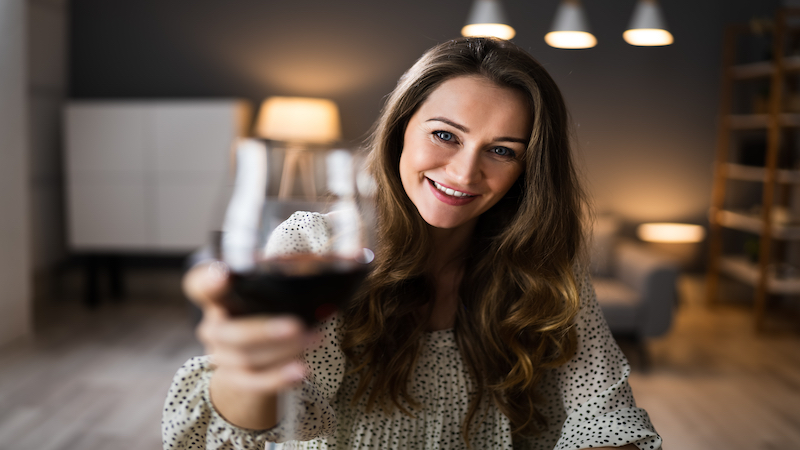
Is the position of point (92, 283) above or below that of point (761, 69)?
below

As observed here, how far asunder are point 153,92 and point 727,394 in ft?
15.6

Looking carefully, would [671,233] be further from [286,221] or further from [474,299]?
[286,221]

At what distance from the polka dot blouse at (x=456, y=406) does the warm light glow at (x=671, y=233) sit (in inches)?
161

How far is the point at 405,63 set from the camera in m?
5.29

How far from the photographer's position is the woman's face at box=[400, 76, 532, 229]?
3.34ft

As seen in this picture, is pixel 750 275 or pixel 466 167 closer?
pixel 466 167

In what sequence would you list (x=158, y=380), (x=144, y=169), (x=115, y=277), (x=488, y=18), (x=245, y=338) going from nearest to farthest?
(x=245, y=338) → (x=158, y=380) → (x=488, y=18) → (x=144, y=169) → (x=115, y=277)

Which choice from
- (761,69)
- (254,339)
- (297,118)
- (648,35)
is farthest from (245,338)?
(761,69)

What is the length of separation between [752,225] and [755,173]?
1.30 ft

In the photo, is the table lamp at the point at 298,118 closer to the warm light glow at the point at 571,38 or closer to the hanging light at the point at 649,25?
the warm light glow at the point at 571,38

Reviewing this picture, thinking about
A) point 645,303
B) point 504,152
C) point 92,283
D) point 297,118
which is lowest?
point 92,283

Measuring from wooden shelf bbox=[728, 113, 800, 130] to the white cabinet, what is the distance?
3.86 metres

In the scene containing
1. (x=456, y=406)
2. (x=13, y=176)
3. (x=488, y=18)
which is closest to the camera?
(x=456, y=406)

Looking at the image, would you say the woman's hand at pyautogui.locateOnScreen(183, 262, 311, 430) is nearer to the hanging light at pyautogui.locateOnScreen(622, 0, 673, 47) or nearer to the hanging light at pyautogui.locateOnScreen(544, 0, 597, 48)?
the hanging light at pyautogui.locateOnScreen(544, 0, 597, 48)
